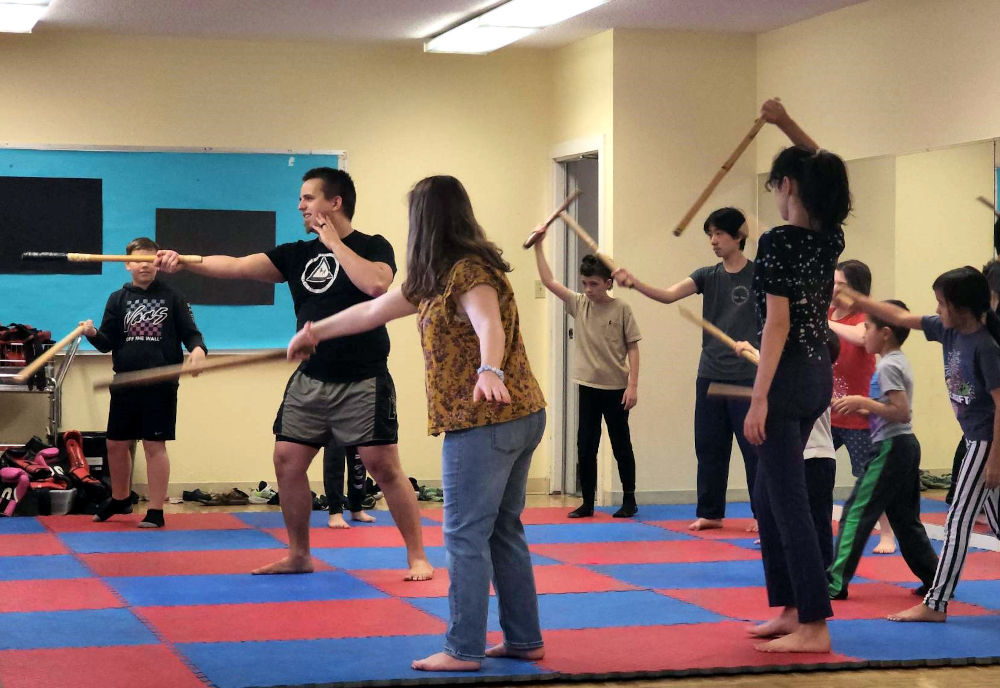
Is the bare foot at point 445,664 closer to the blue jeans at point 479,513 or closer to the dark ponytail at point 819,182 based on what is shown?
the blue jeans at point 479,513

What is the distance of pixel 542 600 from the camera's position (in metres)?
5.14

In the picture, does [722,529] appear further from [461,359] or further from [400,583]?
[461,359]

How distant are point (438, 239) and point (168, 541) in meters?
3.38

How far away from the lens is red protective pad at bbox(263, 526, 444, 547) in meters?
6.64

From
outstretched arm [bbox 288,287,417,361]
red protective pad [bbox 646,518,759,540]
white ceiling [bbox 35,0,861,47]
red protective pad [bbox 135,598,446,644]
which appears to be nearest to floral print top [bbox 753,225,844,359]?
outstretched arm [bbox 288,287,417,361]

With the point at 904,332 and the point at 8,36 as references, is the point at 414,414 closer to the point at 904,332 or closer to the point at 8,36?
the point at 8,36

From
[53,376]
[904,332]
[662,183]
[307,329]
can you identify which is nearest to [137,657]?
[307,329]

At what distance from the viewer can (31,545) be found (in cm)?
656

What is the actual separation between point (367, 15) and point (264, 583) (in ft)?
12.7

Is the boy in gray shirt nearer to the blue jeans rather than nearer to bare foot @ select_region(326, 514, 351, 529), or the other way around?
the blue jeans

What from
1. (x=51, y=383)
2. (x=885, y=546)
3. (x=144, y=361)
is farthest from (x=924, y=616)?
(x=51, y=383)

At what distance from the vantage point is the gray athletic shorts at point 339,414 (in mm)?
5379

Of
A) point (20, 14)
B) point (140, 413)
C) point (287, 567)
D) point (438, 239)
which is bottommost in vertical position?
point (287, 567)

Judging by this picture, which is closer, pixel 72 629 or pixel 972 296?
pixel 72 629
